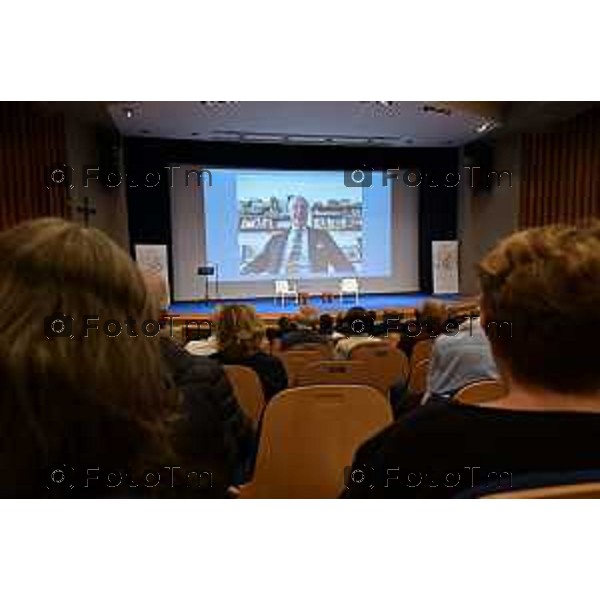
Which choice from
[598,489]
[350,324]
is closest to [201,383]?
[598,489]

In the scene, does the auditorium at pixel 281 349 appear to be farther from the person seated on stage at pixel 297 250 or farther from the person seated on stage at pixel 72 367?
the person seated on stage at pixel 297 250

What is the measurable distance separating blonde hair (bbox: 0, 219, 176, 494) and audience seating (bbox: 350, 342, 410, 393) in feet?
7.78

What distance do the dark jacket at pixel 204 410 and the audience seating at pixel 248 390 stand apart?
56 cm

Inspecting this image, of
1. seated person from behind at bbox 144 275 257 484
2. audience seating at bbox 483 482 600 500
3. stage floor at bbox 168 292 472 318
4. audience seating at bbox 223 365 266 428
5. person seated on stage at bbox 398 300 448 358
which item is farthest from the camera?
stage floor at bbox 168 292 472 318

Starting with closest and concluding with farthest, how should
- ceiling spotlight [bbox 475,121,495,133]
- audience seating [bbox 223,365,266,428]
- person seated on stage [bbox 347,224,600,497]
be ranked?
person seated on stage [bbox 347,224,600,497] → audience seating [bbox 223,365,266,428] → ceiling spotlight [bbox 475,121,495,133]

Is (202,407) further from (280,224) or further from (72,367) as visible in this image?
(280,224)

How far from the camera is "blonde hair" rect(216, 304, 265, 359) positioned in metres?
2.78

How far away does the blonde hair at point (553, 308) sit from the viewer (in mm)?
939

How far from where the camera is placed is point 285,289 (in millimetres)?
9398

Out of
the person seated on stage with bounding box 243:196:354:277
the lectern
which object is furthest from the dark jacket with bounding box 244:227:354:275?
the lectern

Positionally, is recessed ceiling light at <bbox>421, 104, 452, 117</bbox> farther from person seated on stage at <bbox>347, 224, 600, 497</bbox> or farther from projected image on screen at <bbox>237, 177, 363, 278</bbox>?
person seated on stage at <bbox>347, 224, 600, 497</bbox>

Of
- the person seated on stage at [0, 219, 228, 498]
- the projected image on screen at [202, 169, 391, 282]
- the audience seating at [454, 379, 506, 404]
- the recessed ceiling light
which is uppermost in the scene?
the recessed ceiling light

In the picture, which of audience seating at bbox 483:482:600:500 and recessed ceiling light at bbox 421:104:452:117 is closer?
audience seating at bbox 483:482:600:500
